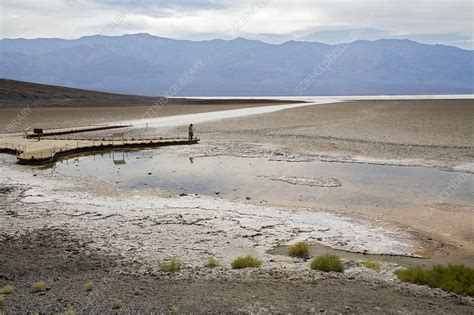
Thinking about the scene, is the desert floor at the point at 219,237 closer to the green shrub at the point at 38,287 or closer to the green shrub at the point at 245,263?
the green shrub at the point at 38,287

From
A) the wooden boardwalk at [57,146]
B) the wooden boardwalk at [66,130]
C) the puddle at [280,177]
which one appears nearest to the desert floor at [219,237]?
the puddle at [280,177]

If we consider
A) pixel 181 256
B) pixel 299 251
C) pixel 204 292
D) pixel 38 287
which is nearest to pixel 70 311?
pixel 38 287

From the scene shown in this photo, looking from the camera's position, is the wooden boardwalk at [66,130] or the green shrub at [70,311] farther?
the wooden boardwalk at [66,130]

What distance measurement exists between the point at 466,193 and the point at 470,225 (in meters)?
4.40

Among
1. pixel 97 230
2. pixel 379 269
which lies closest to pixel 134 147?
pixel 97 230

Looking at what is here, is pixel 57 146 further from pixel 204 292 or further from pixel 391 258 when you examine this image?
pixel 391 258

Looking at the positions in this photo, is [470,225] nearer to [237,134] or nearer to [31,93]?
[237,134]

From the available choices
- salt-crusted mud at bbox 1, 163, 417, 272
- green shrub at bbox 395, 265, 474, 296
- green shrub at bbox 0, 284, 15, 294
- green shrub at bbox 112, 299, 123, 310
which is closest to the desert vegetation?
green shrub at bbox 112, 299, 123, 310

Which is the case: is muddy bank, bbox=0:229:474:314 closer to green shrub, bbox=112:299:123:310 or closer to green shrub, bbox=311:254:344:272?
green shrub, bbox=112:299:123:310

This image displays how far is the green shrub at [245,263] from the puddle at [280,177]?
5689 millimetres

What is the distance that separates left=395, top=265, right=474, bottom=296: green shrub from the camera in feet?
31.6

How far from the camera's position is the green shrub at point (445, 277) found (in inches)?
379

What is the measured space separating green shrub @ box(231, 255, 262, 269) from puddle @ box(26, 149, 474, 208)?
569 cm

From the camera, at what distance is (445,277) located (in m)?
9.95
